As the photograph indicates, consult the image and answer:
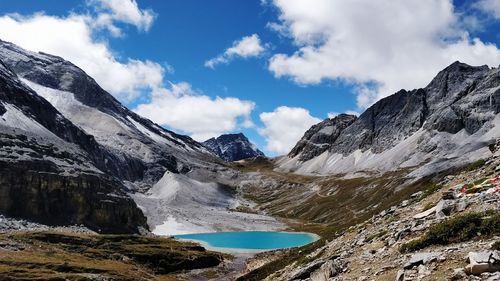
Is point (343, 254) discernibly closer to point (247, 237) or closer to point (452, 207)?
point (452, 207)

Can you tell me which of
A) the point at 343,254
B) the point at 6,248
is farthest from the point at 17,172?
the point at 343,254

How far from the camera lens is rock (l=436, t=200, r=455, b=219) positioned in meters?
23.7

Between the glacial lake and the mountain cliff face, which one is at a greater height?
the mountain cliff face

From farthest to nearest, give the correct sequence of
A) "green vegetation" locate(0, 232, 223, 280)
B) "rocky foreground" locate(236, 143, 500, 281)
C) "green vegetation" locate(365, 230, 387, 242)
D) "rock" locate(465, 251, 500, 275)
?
1. "green vegetation" locate(0, 232, 223, 280)
2. "green vegetation" locate(365, 230, 387, 242)
3. "rocky foreground" locate(236, 143, 500, 281)
4. "rock" locate(465, 251, 500, 275)

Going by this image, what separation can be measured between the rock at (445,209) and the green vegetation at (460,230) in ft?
10.1

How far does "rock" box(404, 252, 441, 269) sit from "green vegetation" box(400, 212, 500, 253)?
68.3 inches

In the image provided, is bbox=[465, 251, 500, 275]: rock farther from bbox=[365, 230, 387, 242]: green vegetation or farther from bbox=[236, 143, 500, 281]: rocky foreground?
bbox=[365, 230, 387, 242]: green vegetation

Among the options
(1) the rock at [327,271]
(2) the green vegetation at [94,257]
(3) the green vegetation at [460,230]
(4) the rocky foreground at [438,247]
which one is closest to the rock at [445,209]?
(4) the rocky foreground at [438,247]

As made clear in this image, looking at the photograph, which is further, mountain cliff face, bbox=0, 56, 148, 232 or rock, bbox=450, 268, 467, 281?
mountain cliff face, bbox=0, 56, 148, 232

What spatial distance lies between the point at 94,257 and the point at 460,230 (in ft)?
294

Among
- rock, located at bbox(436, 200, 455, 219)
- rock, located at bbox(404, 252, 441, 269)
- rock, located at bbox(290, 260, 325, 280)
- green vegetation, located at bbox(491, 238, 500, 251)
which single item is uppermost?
rock, located at bbox(436, 200, 455, 219)

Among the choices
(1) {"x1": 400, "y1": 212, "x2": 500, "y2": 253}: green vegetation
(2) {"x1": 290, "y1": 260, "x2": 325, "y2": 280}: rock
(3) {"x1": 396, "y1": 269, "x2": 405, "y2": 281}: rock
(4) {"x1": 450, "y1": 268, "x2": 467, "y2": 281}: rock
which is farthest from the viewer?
(2) {"x1": 290, "y1": 260, "x2": 325, "y2": 280}: rock

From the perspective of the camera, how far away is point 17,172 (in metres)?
148

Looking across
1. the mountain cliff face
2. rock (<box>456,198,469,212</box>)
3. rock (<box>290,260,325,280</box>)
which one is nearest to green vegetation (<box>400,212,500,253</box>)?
rock (<box>456,198,469,212</box>)
